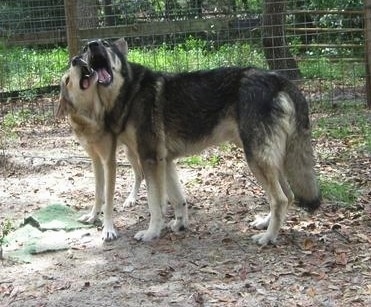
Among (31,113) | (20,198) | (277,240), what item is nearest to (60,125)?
(31,113)

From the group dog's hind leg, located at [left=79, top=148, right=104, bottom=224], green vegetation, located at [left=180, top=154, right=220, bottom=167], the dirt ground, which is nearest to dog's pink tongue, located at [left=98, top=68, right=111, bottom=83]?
dog's hind leg, located at [left=79, top=148, right=104, bottom=224]

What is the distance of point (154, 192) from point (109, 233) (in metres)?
0.50

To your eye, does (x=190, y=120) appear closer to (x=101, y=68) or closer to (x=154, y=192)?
(x=154, y=192)

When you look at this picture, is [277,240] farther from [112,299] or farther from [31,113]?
[31,113]

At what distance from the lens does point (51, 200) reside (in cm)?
626

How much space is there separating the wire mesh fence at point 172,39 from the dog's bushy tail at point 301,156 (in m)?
5.16

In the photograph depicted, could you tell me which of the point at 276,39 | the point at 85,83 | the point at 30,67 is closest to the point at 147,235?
the point at 85,83

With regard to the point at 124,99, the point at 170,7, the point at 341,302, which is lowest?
the point at 341,302

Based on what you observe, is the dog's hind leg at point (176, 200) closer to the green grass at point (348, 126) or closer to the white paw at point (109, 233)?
the white paw at point (109, 233)

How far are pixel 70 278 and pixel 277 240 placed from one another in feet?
5.38

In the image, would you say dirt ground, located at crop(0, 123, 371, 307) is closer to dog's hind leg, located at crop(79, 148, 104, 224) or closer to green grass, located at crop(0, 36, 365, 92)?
dog's hind leg, located at crop(79, 148, 104, 224)

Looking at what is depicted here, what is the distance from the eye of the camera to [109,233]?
5.07 m

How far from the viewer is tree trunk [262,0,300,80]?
10219 mm

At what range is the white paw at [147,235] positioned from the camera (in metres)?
5.01
